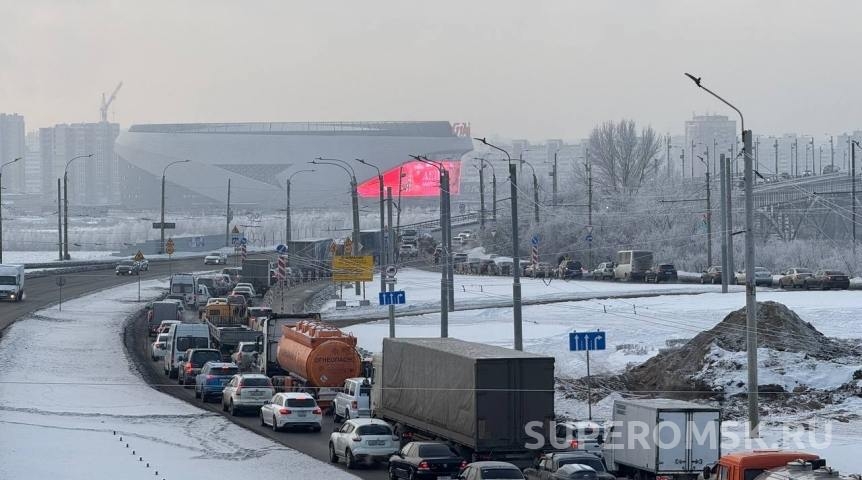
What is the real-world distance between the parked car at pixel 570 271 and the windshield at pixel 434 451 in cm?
6499

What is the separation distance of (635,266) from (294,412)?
2136 inches

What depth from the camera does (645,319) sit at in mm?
55656

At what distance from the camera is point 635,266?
84.0 m

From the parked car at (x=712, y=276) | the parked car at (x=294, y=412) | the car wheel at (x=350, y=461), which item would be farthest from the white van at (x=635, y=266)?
the car wheel at (x=350, y=461)

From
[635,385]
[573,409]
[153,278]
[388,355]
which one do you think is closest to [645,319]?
[635,385]

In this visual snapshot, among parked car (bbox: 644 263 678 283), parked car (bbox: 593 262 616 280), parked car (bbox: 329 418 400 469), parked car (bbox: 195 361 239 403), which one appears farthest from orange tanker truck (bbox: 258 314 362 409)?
parked car (bbox: 593 262 616 280)

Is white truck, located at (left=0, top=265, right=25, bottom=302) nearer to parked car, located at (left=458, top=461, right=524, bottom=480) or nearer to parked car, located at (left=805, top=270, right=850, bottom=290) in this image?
parked car, located at (left=805, top=270, right=850, bottom=290)

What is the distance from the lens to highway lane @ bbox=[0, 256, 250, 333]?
2665 inches

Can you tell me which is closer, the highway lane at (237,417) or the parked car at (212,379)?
the highway lane at (237,417)

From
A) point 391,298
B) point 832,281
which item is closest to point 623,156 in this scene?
point 832,281

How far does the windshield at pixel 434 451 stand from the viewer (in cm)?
2461

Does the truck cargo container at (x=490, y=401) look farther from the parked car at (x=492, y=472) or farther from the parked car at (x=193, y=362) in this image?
the parked car at (x=193, y=362)

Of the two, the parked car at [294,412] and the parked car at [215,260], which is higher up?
the parked car at [215,260]

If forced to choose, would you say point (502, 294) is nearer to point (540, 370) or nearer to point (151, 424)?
point (151, 424)
